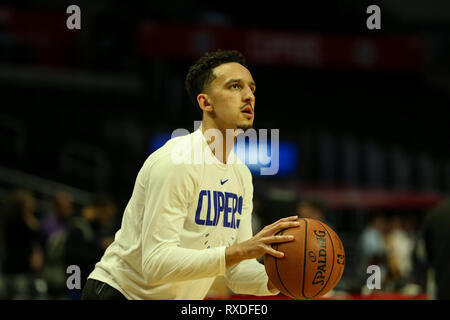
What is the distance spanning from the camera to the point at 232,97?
2.98 metres

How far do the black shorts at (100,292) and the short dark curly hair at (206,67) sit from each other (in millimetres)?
986

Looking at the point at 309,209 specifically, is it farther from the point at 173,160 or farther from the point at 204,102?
the point at 173,160

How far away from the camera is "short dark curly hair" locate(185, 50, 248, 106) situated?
3080 millimetres

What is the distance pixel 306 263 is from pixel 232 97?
2.68ft

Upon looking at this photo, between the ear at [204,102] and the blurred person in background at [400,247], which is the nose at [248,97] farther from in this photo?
the blurred person in background at [400,247]

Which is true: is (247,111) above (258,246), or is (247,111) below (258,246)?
above

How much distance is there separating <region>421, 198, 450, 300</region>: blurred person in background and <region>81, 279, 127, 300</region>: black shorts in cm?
216

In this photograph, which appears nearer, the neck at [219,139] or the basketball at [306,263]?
the basketball at [306,263]

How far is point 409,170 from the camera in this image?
52.9 feet

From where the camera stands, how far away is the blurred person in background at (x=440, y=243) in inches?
162

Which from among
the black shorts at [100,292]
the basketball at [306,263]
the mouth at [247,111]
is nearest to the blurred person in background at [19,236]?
the black shorts at [100,292]

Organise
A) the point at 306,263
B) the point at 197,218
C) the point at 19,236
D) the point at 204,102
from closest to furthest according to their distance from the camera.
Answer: the point at 306,263 → the point at 197,218 → the point at 204,102 → the point at 19,236

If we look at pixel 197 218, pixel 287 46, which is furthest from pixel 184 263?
pixel 287 46
